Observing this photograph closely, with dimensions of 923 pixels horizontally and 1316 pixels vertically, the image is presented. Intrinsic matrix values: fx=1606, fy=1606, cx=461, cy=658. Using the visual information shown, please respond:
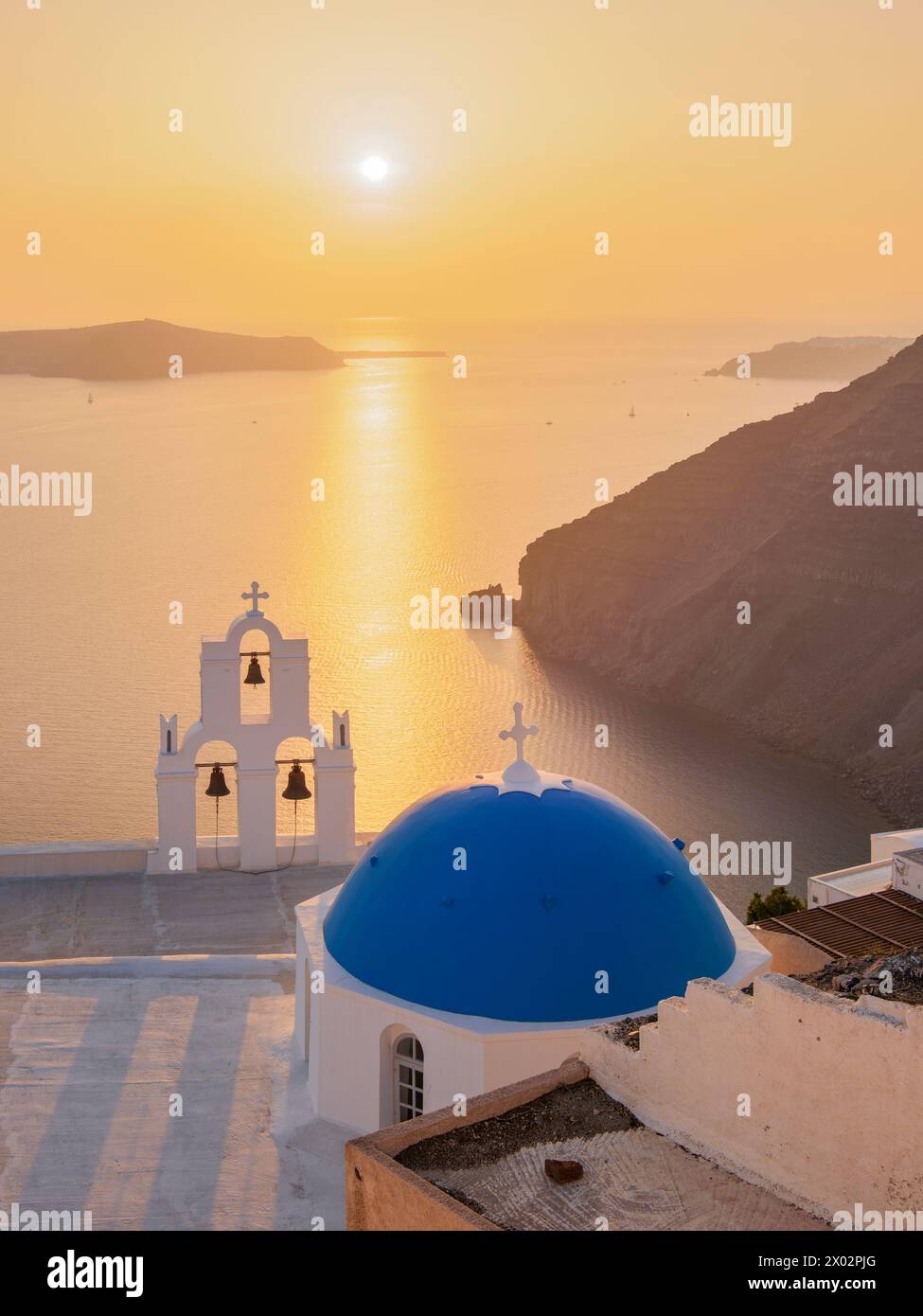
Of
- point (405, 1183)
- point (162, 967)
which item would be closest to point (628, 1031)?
point (405, 1183)

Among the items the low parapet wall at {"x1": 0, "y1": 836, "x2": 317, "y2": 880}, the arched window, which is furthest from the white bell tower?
the arched window

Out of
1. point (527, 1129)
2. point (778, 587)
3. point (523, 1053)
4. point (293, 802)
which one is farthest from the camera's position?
point (778, 587)

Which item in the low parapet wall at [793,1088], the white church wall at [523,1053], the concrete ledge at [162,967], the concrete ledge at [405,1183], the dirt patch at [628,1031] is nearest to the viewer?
the low parapet wall at [793,1088]

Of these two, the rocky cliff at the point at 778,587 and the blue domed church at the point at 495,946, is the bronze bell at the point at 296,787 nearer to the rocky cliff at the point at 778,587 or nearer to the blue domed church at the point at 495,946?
the blue domed church at the point at 495,946

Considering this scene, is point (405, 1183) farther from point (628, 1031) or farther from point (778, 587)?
point (778, 587)

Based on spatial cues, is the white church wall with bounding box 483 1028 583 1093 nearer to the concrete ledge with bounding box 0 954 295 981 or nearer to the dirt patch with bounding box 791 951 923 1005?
the dirt patch with bounding box 791 951 923 1005

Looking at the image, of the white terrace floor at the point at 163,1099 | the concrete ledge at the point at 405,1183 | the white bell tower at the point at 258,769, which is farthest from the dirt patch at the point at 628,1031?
the white bell tower at the point at 258,769

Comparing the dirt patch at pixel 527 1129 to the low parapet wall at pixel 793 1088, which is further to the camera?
the dirt patch at pixel 527 1129
